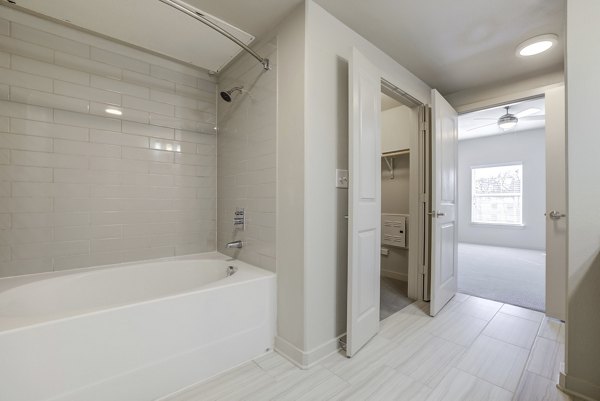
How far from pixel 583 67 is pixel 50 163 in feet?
10.8

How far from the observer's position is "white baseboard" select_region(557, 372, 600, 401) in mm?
1263

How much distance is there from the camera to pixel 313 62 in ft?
5.25

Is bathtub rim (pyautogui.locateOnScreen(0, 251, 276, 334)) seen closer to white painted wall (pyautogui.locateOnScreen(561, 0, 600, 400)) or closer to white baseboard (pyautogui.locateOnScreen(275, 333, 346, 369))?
white baseboard (pyautogui.locateOnScreen(275, 333, 346, 369))

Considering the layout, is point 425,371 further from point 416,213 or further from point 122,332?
point 122,332

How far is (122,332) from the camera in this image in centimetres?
121

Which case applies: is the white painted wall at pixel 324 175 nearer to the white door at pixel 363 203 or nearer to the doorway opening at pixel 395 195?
the white door at pixel 363 203

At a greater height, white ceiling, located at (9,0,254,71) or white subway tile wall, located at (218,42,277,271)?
white ceiling, located at (9,0,254,71)

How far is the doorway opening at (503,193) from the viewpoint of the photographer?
13.2 feet

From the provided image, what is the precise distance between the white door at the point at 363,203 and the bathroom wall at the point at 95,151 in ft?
4.97

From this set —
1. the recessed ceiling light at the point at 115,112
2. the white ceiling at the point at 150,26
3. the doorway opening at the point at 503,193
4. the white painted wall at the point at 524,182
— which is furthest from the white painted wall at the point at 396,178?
the white painted wall at the point at 524,182

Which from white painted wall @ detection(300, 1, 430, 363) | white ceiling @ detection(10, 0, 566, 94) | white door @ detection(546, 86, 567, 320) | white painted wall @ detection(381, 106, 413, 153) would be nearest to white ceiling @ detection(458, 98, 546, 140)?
white painted wall @ detection(381, 106, 413, 153)

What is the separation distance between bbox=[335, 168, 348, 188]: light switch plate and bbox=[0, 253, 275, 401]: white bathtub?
81cm

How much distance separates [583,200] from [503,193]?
5479 mm

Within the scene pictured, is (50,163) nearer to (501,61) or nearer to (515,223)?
(501,61)
